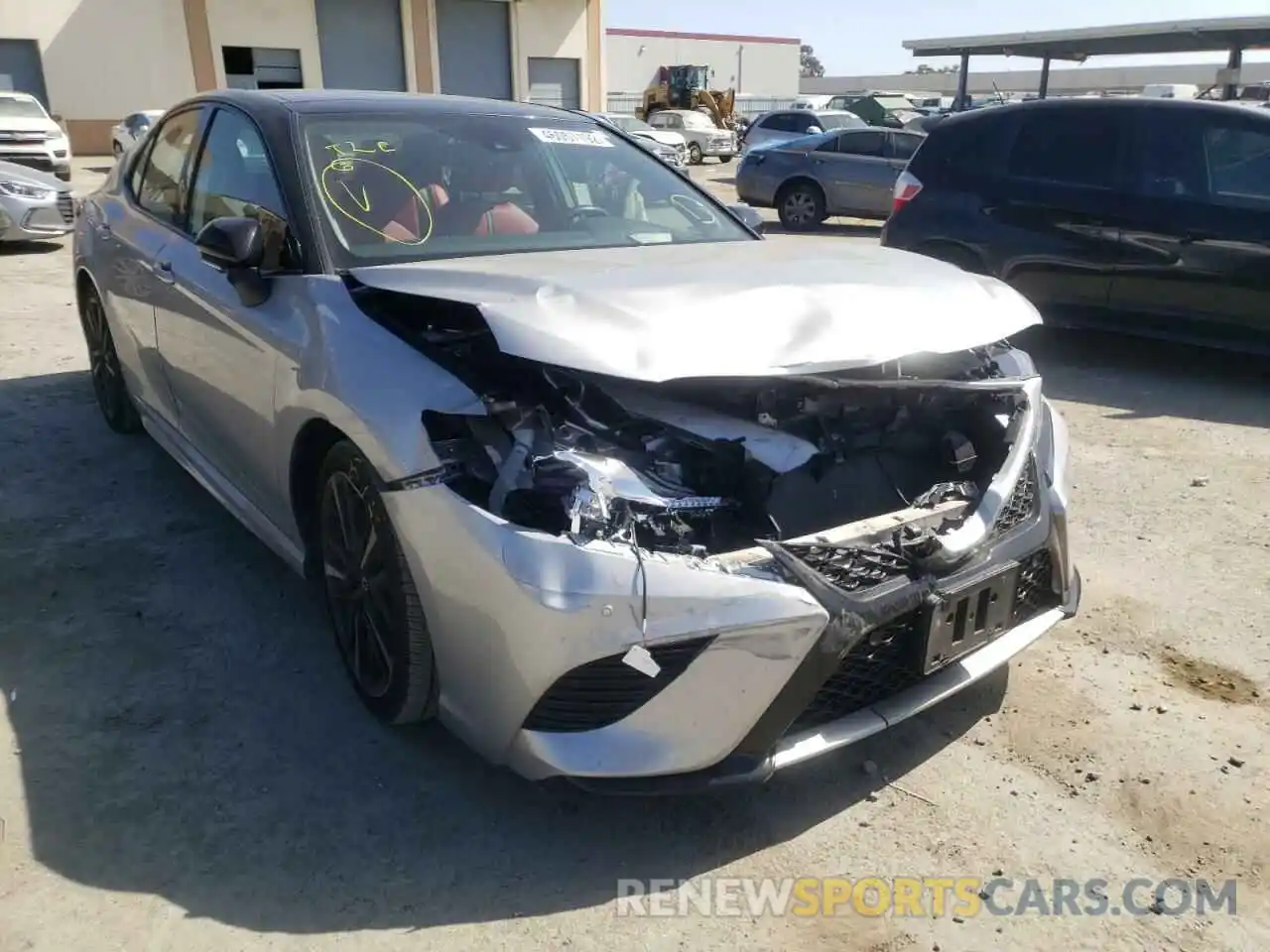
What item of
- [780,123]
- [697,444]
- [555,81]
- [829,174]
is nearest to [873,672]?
[697,444]

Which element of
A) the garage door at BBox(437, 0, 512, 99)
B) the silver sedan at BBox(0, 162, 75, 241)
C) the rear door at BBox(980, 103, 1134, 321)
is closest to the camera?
the rear door at BBox(980, 103, 1134, 321)

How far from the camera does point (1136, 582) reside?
12.4ft

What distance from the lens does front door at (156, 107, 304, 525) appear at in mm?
3045

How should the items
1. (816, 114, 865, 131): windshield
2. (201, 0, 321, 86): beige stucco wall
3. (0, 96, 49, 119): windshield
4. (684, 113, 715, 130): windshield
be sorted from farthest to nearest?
(684, 113, 715, 130): windshield
(201, 0, 321, 86): beige stucco wall
(816, 114, 865, 131): windshield
(0, 96, 49, 119): windshield

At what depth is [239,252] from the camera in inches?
113

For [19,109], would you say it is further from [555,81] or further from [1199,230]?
[555,81]

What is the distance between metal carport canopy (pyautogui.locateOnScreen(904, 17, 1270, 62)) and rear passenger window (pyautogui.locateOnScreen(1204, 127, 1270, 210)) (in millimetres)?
15977

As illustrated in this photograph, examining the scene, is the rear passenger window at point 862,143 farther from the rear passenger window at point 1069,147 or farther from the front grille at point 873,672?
the front grille at point 873,672

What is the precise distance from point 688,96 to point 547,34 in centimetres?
749

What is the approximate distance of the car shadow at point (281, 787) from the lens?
2.32 meters

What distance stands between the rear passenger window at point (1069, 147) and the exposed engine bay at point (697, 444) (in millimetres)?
4594

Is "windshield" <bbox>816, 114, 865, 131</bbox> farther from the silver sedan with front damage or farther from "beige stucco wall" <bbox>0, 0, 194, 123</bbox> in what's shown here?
the silver sedan with front damage

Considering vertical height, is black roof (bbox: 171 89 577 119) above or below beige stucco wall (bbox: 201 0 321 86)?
below

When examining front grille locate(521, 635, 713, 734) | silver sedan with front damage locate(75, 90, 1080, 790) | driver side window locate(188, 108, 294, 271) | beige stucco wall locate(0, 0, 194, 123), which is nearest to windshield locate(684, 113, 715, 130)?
beige stucco wall locate(0, 0, 194, 123)
